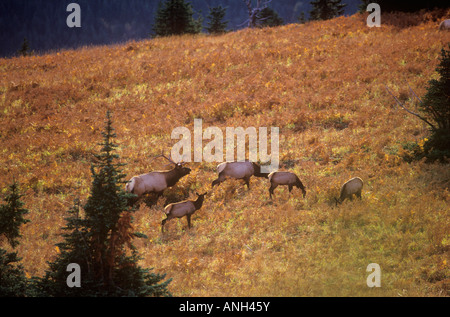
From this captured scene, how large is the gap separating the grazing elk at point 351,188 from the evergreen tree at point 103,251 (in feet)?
21.3

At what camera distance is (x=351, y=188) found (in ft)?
37.2

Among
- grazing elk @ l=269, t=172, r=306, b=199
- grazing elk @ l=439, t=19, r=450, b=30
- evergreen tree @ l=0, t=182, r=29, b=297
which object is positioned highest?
grazing elk @ l=439, t=19, r=450, b=30

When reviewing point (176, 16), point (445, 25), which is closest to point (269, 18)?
point (176, 16)

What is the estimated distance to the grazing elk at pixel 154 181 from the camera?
1270 cm

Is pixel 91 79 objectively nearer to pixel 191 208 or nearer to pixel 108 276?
pixel 191 208

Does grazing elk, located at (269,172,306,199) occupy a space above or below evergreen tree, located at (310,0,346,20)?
below

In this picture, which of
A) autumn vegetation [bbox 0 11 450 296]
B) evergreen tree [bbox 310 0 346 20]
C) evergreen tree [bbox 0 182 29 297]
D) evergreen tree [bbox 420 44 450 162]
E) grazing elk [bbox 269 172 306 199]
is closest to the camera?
evergreen tree [bbox 0 182 29 297]

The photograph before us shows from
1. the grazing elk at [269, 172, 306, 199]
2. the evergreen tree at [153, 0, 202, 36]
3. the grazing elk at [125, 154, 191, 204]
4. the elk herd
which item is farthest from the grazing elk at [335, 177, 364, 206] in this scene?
the evergreen tree at [153, 0, 202, 36]

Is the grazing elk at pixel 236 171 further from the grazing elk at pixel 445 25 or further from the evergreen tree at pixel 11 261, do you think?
the grazing elk at pixel 445 25

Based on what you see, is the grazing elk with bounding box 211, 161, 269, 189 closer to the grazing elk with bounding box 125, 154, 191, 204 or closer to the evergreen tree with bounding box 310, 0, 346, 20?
the grazing elk with bounding box 125, 154, 191, 204

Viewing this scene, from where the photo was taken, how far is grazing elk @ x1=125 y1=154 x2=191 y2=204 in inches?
500

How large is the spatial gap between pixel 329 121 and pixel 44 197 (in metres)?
13.1

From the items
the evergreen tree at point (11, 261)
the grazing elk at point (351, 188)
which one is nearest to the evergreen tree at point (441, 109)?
the grazing elk at point (351, 188)
